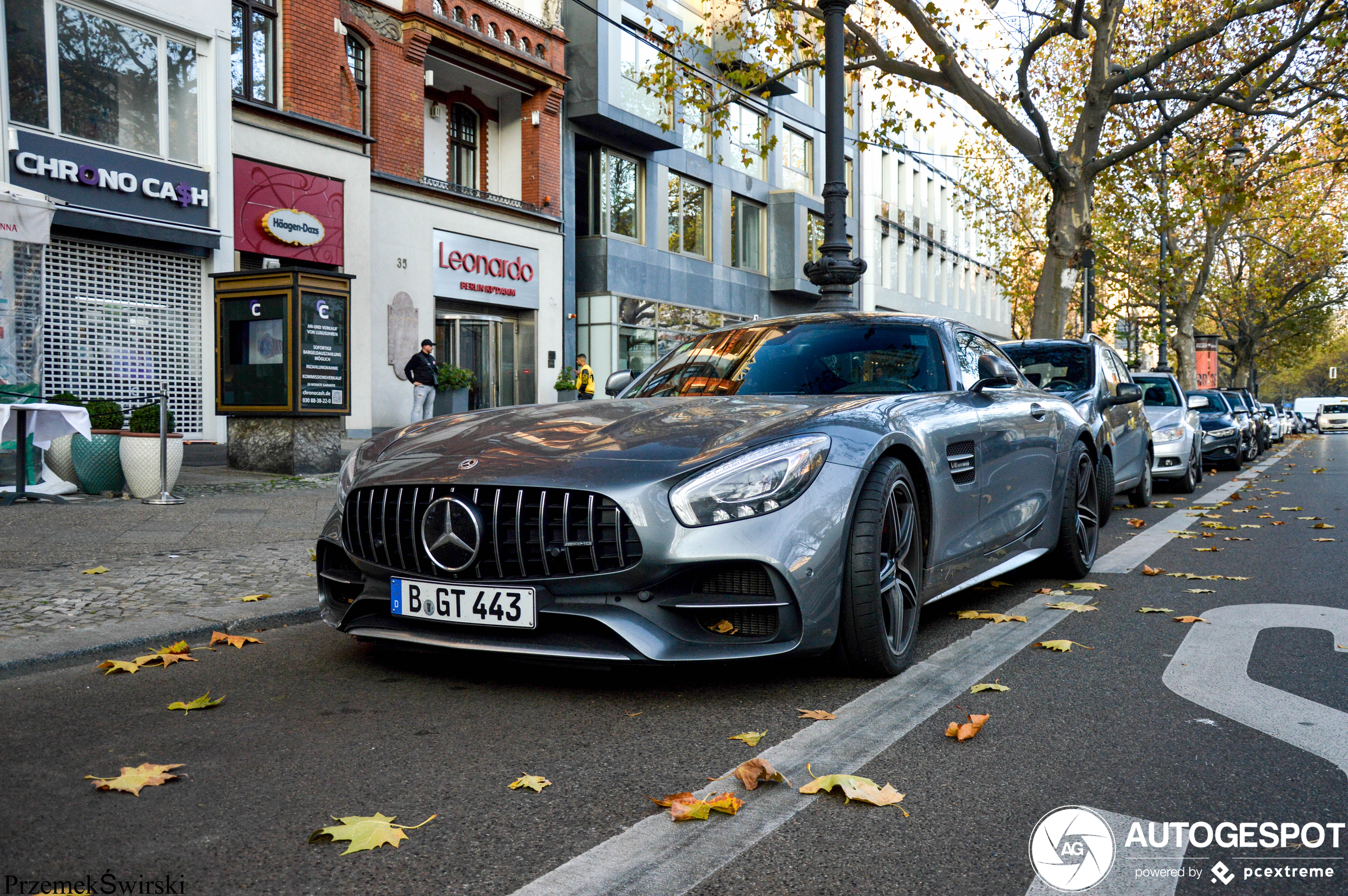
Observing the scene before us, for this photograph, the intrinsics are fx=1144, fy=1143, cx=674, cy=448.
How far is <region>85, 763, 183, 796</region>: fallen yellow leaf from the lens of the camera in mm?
2863

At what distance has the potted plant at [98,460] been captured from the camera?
10.1 metres

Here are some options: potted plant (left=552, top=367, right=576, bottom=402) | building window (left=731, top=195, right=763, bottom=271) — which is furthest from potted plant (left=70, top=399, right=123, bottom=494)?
building window (left=731, top=195, right=763, bottom=271)

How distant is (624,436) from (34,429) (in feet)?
24.1

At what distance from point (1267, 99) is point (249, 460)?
17.4 metres

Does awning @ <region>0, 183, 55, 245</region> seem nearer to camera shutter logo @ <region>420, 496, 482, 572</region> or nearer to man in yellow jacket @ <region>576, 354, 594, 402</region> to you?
camera shutter logo @ <region>420, 496, 482, 572</region>

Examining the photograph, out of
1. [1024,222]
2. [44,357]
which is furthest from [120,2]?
[1024,222]

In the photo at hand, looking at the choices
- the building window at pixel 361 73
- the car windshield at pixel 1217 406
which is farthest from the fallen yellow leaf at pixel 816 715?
the car windshield at pixel 1217 406

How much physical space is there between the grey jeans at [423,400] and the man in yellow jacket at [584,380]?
3.17m

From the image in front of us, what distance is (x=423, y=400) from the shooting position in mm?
18625

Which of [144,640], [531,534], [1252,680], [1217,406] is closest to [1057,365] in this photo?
[1252,680]

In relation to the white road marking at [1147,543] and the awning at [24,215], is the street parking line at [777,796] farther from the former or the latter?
the awning at [24,215]

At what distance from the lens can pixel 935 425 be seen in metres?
4.58

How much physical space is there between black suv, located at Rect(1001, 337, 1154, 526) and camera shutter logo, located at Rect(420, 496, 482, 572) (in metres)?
6.08

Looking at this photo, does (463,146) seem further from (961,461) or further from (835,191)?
(961,461)
